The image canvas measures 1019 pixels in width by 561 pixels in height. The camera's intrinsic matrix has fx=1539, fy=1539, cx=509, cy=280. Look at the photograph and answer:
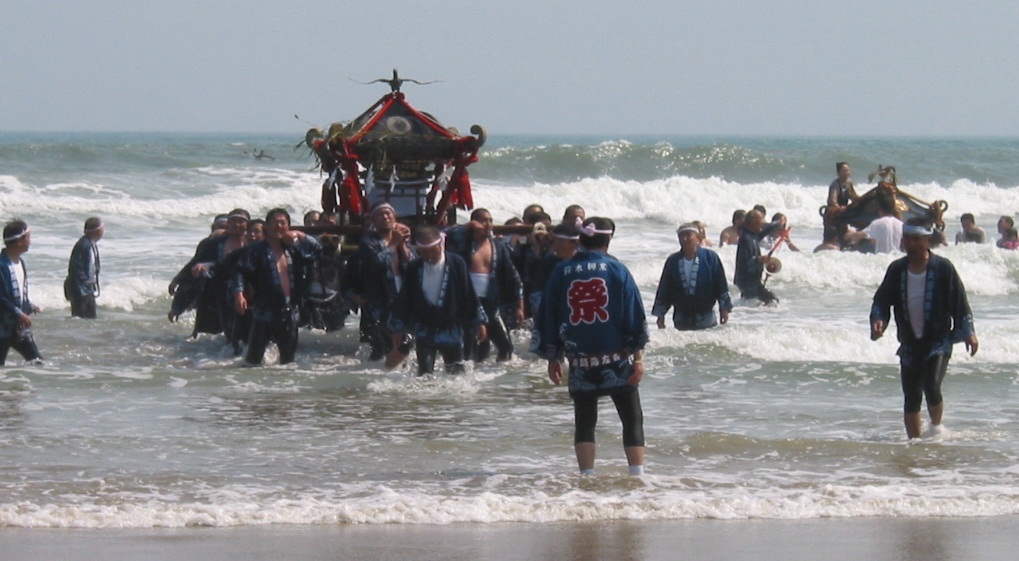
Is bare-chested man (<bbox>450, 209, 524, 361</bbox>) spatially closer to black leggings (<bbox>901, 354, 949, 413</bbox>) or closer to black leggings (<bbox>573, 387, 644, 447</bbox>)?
black leggings (<bbox>901, 354, 949, 413</bbox>)

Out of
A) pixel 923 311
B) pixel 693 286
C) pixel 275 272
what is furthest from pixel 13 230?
pixel 923 311

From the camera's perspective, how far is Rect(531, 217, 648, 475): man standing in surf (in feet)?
26.0

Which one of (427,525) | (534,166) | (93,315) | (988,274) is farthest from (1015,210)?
(427,525)

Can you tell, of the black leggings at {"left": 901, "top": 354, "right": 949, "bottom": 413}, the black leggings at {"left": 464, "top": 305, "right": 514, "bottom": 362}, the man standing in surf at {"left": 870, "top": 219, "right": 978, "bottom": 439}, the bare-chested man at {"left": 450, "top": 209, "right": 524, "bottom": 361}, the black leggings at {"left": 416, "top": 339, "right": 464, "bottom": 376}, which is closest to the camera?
the man standing in surf at {"left": 870, "top": 219, "right": 978, "bottom": 439}

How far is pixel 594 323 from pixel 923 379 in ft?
8.68

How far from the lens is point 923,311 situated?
367 inches

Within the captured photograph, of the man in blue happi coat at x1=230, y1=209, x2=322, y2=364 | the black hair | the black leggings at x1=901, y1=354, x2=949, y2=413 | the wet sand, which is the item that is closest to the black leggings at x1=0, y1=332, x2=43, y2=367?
the black hair

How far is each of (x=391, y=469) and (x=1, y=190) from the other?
25803mm

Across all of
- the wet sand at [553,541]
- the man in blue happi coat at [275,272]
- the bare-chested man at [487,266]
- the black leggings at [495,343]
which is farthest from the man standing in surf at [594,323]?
the man in blue happi coat at [275,272]

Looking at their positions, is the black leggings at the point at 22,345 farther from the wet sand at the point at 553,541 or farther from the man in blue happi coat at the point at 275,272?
the wet sand at the point at 553,541

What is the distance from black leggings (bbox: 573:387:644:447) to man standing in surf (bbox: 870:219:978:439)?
182 cm

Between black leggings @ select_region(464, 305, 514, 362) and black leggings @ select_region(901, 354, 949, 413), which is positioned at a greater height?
black leggings @ select_region(901, 354, 949, 413)

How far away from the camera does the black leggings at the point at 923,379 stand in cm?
943

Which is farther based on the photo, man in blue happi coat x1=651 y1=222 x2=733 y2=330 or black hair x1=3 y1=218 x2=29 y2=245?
man in blue happi coat x1=651 y1=222 x2=733 y2=330
